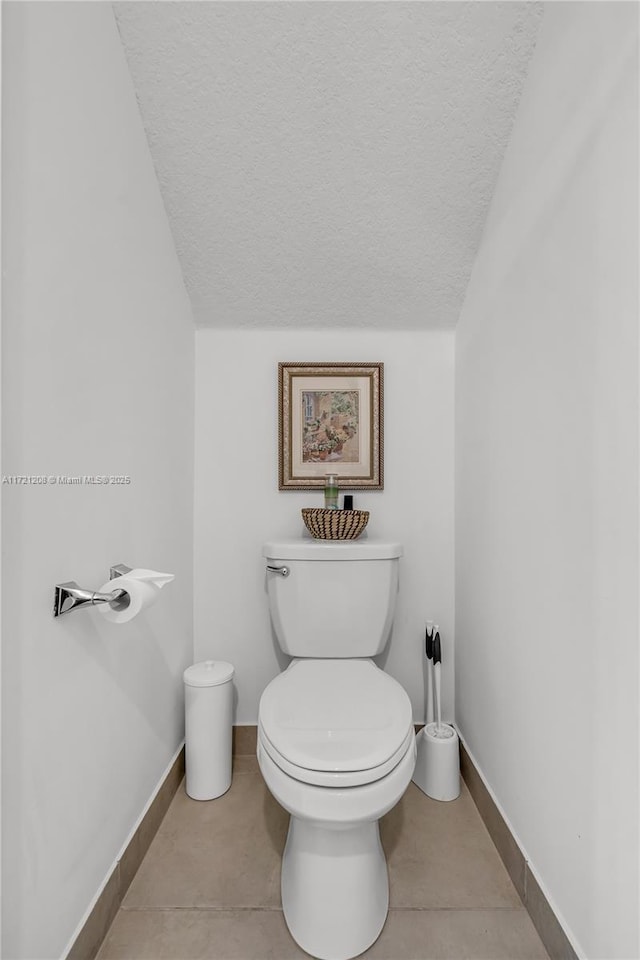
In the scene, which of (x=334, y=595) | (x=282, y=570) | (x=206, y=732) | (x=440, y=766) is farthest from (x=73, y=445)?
(x=440, y=766)

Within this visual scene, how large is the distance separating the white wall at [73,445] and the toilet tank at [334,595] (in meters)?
0.39

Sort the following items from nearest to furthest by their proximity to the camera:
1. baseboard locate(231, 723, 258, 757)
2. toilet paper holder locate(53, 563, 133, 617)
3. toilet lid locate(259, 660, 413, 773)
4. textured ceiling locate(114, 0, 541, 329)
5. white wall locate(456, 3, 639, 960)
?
white wall locate(456, 3, 639, 960) → toilet paper holder locate(53, 563, 133, 617) → toilet lid locate(259, 660, 413, 773) → textured ceiling locate(114, 0, 541, 329) → baseboard locate(231, 723, 258, 757)

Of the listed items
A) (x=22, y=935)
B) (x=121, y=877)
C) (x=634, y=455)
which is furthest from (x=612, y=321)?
(x=121, y=877)

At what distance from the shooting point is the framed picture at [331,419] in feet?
5.76

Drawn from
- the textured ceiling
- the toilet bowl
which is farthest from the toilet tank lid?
the textured ceiling

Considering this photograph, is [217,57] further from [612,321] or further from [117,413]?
[612,321]

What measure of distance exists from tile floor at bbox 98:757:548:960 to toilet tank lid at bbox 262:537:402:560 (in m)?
0.75

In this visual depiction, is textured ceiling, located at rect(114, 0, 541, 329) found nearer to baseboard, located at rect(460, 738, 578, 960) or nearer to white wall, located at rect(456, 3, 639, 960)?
white wall, located at rect(456, 3, 639, 960)

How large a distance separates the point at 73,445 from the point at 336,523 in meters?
0.84

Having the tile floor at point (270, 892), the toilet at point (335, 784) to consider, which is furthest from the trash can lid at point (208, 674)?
→ the tile floor at point (270, 892)

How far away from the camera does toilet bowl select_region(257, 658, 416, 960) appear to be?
3.10 feet

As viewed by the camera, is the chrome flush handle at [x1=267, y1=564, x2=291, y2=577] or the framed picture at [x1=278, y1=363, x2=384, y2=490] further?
the framed picture at [x1=278, y1=363, x2=384, y2=490]

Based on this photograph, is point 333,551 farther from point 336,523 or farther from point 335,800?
point 335,800

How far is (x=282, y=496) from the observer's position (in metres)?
1.77
